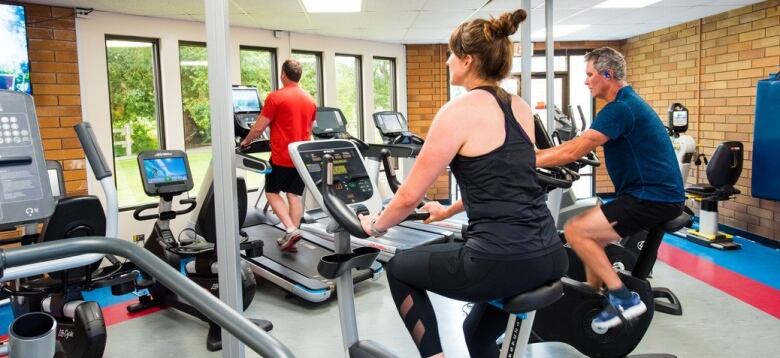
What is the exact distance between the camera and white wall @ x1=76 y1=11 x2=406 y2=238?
5.20 m

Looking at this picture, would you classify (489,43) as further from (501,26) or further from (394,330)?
(394,330)

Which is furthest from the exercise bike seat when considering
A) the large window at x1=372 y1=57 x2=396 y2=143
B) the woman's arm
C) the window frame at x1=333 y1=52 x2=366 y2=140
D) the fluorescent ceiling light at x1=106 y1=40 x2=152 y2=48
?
the large window at x1=372 y1=57 x2=396 y2=143

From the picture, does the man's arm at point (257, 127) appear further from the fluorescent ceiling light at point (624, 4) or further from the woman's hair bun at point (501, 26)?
the fluorescent ceiling light at point (624, 4)

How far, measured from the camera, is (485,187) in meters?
1.86

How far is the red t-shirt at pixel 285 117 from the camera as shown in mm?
4723

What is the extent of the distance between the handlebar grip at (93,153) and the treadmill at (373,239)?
2.94 metres

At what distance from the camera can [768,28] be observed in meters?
5.78

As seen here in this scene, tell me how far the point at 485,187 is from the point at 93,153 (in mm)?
1477

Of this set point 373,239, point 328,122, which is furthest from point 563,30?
point 373,239

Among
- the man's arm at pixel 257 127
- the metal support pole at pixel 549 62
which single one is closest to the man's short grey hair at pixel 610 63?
the metal support pole at pixel 549 62

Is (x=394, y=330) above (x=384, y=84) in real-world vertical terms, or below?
below

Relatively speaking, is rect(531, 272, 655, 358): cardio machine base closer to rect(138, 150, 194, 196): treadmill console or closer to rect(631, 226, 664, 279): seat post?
rect(631, 226, 664, 279): seat post

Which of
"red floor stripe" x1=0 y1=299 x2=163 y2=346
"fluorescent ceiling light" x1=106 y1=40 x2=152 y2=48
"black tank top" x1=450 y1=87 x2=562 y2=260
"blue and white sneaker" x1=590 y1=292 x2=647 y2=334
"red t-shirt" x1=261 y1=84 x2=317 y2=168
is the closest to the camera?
"black tank top" x1=450 y1=87 x2=562 y2=260

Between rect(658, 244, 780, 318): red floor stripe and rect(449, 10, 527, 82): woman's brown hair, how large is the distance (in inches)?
124
